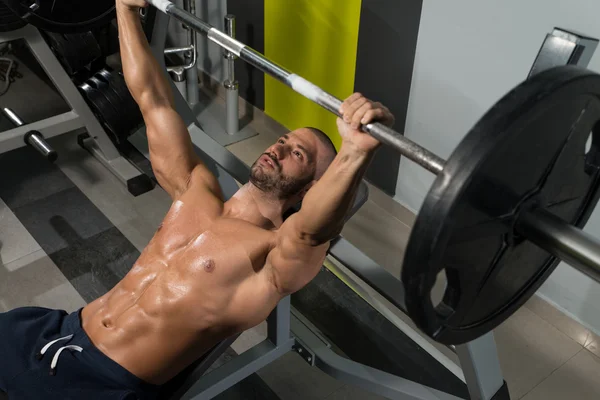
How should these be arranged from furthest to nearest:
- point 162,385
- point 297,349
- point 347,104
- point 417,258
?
point 297,349 → point 162,385 → point 347,104 → point 417,258

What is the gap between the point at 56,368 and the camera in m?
1.48

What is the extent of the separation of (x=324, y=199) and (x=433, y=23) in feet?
3.94

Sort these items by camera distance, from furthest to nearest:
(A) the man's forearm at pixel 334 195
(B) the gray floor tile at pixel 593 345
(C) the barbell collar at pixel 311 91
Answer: (B) the gray floor tile at pixel 593 345
(A) the man's forearm at pixel 334 195
(C) the barbell collar at pixel 311 91

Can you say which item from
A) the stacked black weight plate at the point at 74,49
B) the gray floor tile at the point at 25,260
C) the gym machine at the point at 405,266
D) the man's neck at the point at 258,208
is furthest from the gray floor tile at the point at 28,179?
the man's neck at the point at 258,208

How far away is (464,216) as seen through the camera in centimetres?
87

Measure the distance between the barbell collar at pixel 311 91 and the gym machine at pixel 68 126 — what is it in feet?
3.02

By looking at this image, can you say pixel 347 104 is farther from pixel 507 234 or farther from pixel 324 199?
pixel 507 234

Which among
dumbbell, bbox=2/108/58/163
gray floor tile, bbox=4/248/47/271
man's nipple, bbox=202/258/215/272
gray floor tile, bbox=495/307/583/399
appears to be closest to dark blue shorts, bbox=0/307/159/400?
man's nipple, bbox=202/258/215/272

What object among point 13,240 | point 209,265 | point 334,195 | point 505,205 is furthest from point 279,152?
point 13,240

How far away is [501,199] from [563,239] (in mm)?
99

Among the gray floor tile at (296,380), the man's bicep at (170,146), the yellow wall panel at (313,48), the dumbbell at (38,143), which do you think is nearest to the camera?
the man's bicep at (170,146)

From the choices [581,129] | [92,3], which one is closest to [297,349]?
[581,129]

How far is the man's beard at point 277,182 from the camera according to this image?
59.5 inches

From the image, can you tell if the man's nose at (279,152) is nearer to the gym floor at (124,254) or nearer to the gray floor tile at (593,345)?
the gym floor at (124,254)
